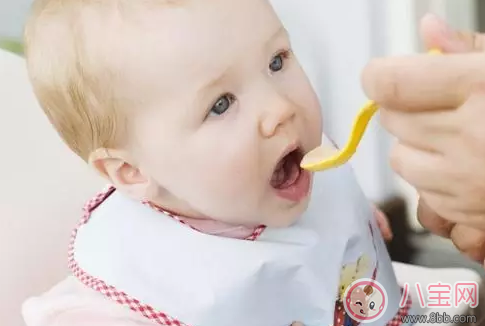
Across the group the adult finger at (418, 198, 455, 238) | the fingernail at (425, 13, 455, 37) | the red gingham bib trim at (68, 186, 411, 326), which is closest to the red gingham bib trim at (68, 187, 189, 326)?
the red gingham bib trim at (68, 186, 411, 326)

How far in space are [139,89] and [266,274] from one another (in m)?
0.20

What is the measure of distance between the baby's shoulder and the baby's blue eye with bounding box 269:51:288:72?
25cm

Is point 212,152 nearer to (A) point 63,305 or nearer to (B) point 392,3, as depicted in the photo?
(A) point 63,305

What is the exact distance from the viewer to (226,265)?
2.20 feet

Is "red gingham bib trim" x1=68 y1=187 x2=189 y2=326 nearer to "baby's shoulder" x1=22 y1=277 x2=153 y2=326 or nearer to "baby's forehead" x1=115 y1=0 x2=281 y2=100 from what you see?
"baby's shoulder" x1=22 y1=277 x2=153 y2=326

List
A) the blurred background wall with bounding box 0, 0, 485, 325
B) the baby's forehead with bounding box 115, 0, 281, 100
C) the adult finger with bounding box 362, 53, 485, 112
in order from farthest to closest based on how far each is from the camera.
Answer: the blurred background wall with bounding box 0, 0, 485, 325, the baby's forehead with bounding box 115, 0, 281, 100, the adult finger with bounding box 362, 53, 485, 112

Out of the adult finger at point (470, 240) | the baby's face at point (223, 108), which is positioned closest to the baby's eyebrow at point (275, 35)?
the baby's face at point (223, 108)

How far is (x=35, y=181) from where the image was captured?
0.82m

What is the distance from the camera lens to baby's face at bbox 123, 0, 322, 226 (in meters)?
0.59

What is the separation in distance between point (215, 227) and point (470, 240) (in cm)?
22

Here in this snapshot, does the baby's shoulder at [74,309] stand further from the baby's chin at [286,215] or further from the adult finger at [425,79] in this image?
the adult finger at [425,79]

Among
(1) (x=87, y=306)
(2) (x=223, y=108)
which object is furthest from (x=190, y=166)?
(1) (x=87, y=306)

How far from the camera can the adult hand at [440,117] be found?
44 cm

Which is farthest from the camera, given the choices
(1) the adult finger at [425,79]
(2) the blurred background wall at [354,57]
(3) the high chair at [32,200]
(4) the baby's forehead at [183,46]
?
(2) the blurred background wall at [354,57]
